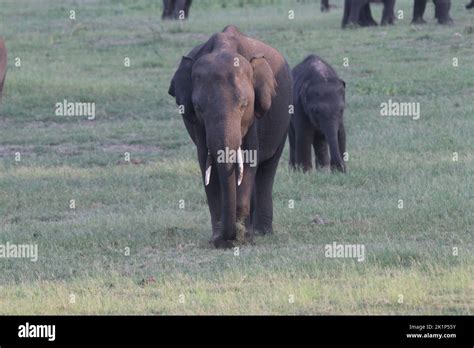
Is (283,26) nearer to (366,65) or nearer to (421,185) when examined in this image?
(366,65)

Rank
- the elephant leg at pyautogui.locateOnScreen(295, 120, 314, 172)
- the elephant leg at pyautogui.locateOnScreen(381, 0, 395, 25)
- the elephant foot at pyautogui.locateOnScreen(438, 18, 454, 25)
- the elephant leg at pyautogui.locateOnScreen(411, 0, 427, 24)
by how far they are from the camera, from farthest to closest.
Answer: the elephant leg at pyautogui.locateOnScreen(381, 0, 395, 25) → the elephant leg at pyautogui.locateOnScreen(411, 0, 427, 24) → the elephant foot at pyautogui.locateOnScreen(438, 18, 454, 25) → the elephant leg at pyautogui.locateOnScreen(295, 120, 314, 172)

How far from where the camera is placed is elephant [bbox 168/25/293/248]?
11812 millimetres

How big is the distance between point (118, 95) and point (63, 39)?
304 inches

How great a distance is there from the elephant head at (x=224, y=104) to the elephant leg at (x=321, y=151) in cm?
439

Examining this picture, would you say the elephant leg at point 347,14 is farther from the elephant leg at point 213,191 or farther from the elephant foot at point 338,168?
the elephant leg at point 213,191

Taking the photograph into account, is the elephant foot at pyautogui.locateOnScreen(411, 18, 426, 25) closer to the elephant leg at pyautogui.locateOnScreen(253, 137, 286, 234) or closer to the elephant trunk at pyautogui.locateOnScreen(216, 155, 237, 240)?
the elephant leg at pyautogui.locateOnScreen(253, 137, 286, 234)

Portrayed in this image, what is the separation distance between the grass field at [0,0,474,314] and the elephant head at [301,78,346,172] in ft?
1.15

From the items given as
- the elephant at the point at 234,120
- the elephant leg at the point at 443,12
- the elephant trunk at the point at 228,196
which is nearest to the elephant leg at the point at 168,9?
the elephant leg at the point at 443,12

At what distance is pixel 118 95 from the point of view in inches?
894

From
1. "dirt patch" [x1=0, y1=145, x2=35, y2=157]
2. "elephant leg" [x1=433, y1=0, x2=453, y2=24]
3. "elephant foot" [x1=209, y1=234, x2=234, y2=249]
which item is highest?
"elephant foot" [x1=209, y1=234, x2=234, y2=249]

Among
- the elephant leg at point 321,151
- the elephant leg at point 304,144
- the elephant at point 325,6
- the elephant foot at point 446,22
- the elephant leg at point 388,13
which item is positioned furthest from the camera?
the elephant at point 325,6

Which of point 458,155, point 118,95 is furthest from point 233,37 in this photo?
point 118,95

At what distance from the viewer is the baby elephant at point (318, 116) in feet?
52.6

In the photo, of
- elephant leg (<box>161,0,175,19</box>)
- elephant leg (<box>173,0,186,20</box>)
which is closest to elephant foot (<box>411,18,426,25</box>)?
elephant leg (<box>173,0,186,20</box>)
